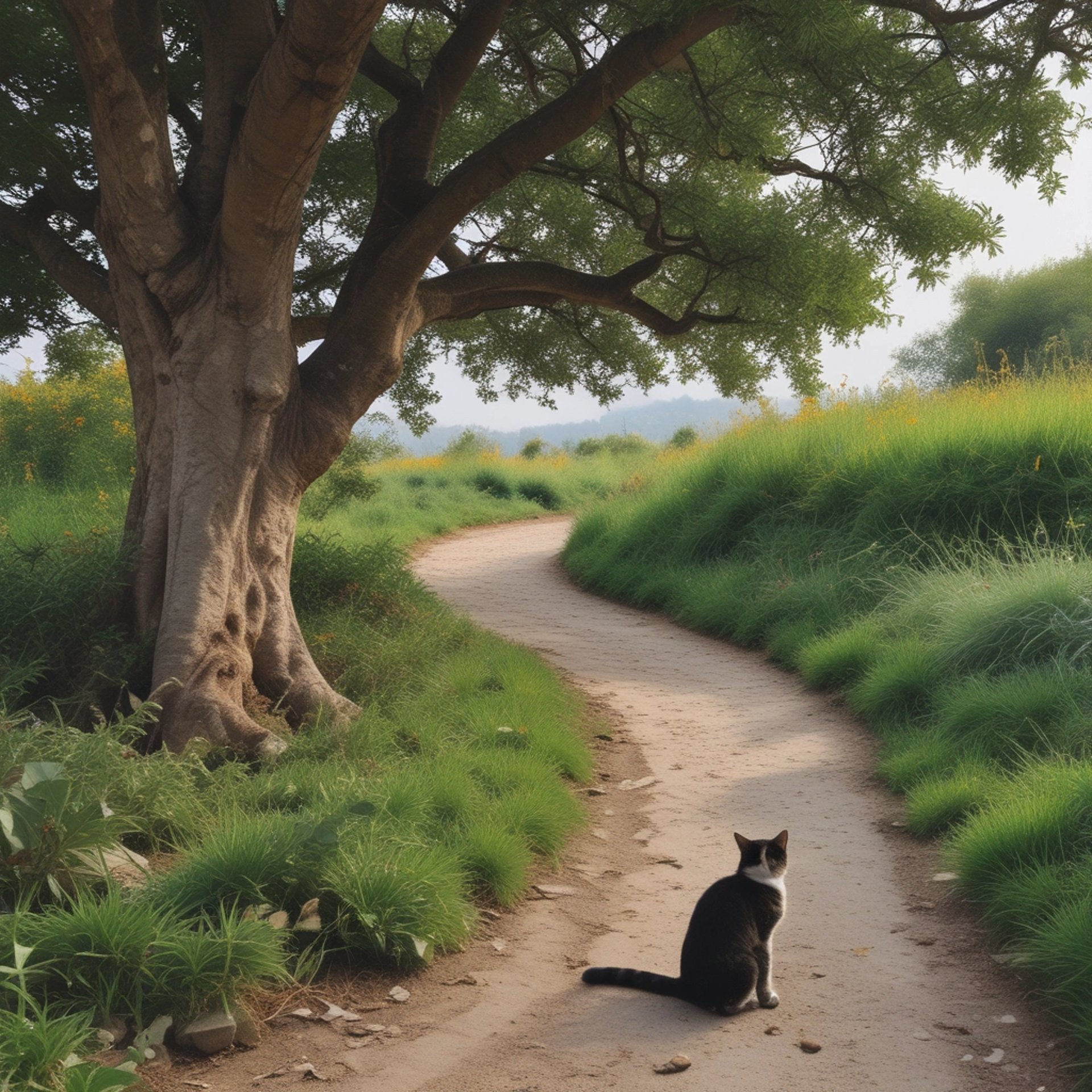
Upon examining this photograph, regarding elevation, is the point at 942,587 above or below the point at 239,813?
above

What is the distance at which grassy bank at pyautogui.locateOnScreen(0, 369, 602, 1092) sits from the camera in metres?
3.68

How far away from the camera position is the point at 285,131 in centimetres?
595

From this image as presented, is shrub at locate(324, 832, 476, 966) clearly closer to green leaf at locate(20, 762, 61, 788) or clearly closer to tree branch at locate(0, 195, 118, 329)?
green leaf at locate(20, 762, 61, 788)

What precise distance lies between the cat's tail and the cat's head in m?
0.52

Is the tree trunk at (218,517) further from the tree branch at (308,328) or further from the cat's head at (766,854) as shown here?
the cat's head at (766,854)

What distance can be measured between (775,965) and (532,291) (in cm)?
641

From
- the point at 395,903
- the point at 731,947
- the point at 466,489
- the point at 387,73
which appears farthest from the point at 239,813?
the point at 466,489

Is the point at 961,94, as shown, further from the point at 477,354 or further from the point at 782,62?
the point at 477,354

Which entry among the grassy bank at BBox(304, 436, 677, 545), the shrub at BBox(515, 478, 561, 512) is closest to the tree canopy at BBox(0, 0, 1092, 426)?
the grassy bank at BBox(304, 436, 677, 545)

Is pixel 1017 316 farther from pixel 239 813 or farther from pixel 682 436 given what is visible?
pixel 239 813

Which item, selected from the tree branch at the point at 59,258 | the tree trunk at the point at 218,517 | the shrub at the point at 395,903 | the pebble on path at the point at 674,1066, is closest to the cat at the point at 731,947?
the pebble on path at the point at 674,1066

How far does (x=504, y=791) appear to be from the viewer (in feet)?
19.3

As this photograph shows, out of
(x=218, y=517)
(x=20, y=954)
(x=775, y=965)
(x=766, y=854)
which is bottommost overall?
(x=775, y=965)

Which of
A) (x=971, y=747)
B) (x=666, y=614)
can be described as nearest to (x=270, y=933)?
(x=971, y=747)
